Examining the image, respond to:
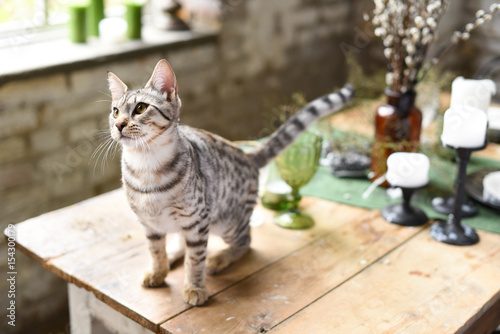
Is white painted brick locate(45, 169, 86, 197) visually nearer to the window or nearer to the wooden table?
the window

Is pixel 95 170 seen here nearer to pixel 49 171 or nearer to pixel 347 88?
pixel 49 171

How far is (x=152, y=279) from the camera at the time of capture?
1.32 m

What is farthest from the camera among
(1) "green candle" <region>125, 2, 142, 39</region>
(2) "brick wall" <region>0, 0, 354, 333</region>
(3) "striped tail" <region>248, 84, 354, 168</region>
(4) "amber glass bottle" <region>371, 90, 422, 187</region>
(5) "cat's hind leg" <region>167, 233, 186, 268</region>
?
(1) "green candle" <region>125, 2, 142, 39</region>

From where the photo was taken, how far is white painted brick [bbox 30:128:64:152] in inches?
88.0

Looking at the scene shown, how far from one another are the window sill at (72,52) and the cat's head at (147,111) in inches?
42.6

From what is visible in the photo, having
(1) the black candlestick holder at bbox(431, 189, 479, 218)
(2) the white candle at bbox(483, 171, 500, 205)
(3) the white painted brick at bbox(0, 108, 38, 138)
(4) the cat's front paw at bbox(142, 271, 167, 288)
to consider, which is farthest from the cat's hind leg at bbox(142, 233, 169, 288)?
(3) the white painted brick at bbox(0, 108, 38, 138)

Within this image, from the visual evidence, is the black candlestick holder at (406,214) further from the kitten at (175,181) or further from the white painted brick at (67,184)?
the white painted brick at (67,184)

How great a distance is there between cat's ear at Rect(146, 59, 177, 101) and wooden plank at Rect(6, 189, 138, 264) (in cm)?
53

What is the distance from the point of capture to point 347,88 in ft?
5.33

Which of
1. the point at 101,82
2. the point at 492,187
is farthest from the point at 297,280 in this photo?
the point at 101,82

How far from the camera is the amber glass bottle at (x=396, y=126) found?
1806mm

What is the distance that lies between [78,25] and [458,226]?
181cm

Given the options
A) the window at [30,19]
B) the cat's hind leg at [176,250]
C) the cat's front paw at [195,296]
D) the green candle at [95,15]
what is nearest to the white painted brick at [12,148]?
the window at [30,19]

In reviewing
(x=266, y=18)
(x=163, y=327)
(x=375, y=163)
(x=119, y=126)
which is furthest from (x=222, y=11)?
(x=163, y=327)
